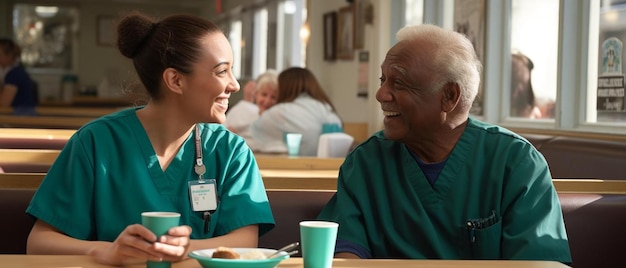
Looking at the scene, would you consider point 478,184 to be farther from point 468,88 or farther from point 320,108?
point 320,108

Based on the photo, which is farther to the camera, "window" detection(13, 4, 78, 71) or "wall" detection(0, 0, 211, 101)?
"window" detection(13, 4, 78, 71)

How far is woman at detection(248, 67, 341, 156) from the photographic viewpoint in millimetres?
5910

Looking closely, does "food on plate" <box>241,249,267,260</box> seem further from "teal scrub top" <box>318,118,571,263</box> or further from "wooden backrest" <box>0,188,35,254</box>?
"wooden backrest" <box>0,188,35,254</box>

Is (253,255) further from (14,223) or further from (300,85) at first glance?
(300,85)

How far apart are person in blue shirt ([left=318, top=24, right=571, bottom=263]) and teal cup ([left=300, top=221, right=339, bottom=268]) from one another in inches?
21.2

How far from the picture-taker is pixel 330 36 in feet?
30.8

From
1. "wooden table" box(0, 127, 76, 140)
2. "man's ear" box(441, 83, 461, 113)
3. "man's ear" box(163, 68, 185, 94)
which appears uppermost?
"man's ear" box(163, 68, 185, 94)

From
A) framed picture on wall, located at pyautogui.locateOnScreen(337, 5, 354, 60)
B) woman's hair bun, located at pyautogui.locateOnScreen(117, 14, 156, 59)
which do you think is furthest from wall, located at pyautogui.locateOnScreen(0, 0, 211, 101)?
woman's hair bun, located at pyautogui.locateOnScreen(117, 14, 156, 59)

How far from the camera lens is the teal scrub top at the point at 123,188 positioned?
201 cm

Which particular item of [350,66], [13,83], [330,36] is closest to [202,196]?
[350,66]

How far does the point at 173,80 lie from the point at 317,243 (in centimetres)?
78

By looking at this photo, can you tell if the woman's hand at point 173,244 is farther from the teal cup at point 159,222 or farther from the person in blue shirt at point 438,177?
the person in blue shirt at point 438,177

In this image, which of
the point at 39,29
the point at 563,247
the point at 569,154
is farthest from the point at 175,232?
the point at 39,29

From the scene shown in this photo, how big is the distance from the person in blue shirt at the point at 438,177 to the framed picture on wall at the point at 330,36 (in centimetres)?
704
